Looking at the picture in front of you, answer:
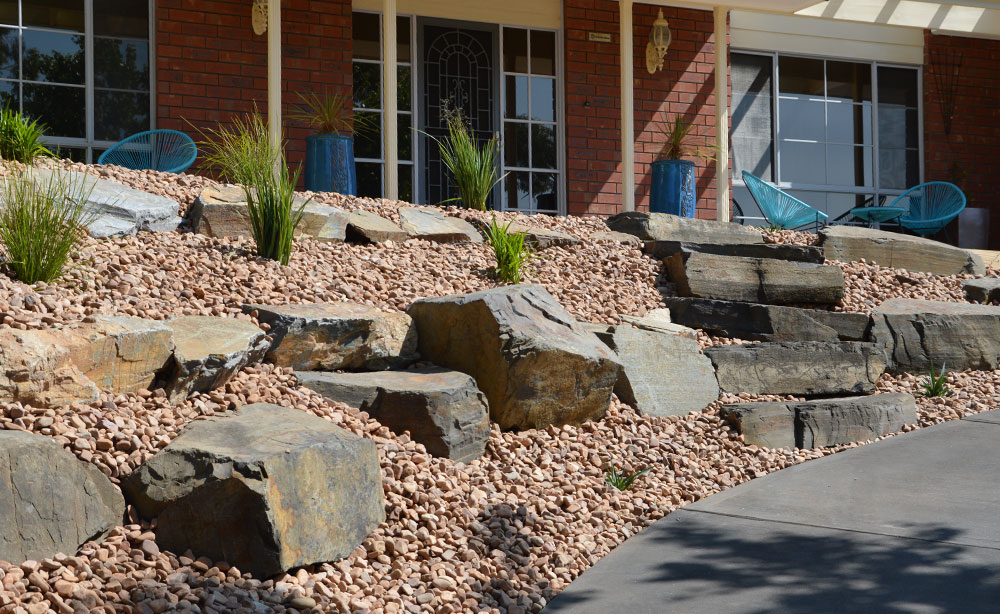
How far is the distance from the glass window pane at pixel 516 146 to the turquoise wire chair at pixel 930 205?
3.66 meters

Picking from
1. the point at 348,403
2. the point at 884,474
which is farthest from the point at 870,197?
the point at 348,403

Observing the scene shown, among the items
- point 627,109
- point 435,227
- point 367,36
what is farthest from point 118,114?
point 627,109

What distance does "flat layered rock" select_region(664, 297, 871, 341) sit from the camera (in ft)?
16.9

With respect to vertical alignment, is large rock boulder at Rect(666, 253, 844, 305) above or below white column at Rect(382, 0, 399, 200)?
below

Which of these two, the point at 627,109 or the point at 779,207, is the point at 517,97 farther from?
the point at 779,207

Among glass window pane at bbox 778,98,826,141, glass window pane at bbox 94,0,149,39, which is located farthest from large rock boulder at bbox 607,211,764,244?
glass window pane at bbox 94,0,149,39

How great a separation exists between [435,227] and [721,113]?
13.4 ft

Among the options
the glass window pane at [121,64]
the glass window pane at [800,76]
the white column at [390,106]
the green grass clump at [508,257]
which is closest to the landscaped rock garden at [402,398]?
the green grass clump at [508,257]

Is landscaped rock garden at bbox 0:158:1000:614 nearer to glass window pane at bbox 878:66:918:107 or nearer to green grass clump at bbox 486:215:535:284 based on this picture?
green grass clump at bbox 486:215:535:284

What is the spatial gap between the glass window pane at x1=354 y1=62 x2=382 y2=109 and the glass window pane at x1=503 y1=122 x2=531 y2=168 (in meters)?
1.21

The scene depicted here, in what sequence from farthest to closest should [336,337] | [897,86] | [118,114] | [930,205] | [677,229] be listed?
[897,86]
[930,205]
[118,114]
[677,229]
[336,337]

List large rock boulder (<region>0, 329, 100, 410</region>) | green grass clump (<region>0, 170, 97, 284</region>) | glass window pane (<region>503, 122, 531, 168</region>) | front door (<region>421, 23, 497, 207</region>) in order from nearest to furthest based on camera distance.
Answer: large rock boulder (<region>0, 329, 100, 410</region>)
green grass clump (<region>0, 170, 97, 284</region>)
front door (<region>421, 23, 497, 207</region>)
glass window pane (<region>503, 122, 531, 168</region>)

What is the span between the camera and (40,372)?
9.21 ft

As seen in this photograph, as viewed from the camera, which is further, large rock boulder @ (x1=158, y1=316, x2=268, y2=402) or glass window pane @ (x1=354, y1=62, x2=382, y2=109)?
glass window pane @ (x1=354, y1=62, x2=382, y2=109)
